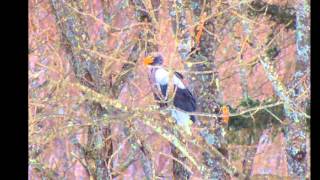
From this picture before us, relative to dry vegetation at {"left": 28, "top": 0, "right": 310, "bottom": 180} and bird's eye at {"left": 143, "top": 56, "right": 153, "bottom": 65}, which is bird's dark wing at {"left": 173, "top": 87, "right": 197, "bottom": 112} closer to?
dry vegetation at {"left": 28, "top": 0, "right": 310, "bottom": 180}

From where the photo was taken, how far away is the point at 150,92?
3.48m

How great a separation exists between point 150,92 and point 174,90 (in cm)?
12

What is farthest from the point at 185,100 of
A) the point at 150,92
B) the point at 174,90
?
the point at 150,92

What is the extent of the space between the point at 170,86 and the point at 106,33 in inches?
16.9

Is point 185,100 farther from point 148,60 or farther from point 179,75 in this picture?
point 148,60

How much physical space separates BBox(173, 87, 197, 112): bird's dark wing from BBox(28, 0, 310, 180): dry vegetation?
0.11 ft

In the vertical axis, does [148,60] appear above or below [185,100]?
above

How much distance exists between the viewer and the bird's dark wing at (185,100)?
3.46 m

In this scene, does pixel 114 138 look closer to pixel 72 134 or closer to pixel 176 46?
pixel 72 134

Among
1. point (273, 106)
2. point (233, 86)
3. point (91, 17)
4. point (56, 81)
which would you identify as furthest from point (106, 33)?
point (273, 106)

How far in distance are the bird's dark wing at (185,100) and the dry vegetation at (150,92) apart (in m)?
0.03

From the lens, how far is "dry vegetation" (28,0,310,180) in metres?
3.41

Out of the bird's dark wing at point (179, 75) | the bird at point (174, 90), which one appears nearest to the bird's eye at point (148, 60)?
the bird at point (174, 90)

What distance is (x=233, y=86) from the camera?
3436mm
